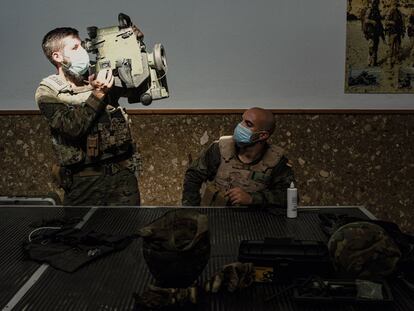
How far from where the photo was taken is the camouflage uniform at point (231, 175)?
2588mm

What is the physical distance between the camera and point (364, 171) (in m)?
3.60

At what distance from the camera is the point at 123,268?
1608 mm

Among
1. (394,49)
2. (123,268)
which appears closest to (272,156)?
(123,268)

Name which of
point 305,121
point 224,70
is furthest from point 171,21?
point 305,121

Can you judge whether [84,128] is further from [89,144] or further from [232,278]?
[232,278]

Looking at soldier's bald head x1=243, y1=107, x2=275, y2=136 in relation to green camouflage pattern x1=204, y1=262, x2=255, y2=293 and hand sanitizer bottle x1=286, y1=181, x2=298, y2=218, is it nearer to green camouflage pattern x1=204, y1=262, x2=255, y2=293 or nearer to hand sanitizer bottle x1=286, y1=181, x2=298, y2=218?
hand sanitizer bottle x1=286, y1=181, x2=298, y2=218

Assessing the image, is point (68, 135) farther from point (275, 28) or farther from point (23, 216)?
point (275, 28)

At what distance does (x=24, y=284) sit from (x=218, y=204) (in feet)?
4.03

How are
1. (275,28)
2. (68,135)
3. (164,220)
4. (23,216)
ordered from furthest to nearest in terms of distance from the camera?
1. (275,28)
2. (68,135)
3. (23,216)
4. (164,220)

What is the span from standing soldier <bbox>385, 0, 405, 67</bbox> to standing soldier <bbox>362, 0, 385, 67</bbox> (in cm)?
5

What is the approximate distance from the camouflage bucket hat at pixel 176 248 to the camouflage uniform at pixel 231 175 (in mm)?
1105

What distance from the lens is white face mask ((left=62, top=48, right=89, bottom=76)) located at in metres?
2.66

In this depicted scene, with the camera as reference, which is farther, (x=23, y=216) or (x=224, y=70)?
(x=224, y=70)

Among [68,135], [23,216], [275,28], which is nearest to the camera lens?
[23,216]
